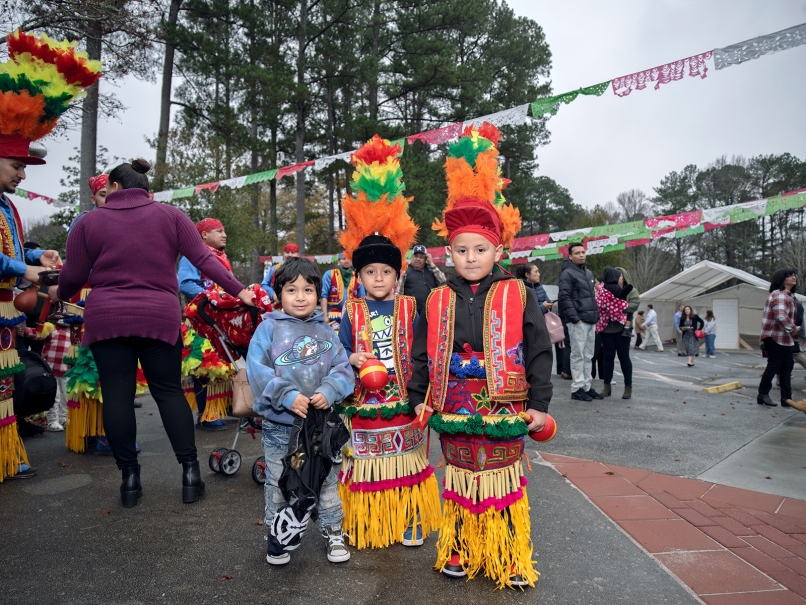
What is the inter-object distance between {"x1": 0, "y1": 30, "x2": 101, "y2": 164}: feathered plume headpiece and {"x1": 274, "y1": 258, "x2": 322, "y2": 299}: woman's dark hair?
1903 mm

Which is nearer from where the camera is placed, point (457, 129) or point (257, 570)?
point (257, 570)

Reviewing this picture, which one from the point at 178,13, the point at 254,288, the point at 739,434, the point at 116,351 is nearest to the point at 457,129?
the point at 739,434

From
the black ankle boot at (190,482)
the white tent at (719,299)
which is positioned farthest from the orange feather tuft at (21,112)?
the white tent at (719,299)

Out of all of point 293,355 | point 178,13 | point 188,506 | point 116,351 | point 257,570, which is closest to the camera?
point 257,570

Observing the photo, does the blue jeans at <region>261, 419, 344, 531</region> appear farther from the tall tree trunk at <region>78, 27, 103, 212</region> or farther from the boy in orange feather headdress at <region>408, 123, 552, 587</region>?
the tall tree trunk at <region>78, 27, 103, 212</region>

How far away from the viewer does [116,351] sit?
304 cm

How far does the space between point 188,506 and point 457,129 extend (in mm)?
7861

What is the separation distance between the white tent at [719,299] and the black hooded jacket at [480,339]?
17.0m

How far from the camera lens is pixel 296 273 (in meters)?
2.71

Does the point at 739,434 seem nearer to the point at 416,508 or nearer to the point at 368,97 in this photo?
the point at 416,508

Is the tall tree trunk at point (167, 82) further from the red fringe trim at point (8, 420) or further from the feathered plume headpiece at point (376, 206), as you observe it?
the feathered plume headpiece at point (376, 206)

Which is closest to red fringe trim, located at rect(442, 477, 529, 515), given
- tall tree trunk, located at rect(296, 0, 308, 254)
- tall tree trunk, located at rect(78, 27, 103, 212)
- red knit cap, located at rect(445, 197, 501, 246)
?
red knit cap, located at rect(445, 197, 501, 246)

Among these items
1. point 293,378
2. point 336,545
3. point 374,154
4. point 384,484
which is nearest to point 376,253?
point 374,154

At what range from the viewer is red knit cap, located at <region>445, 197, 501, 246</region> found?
8.36 ft
